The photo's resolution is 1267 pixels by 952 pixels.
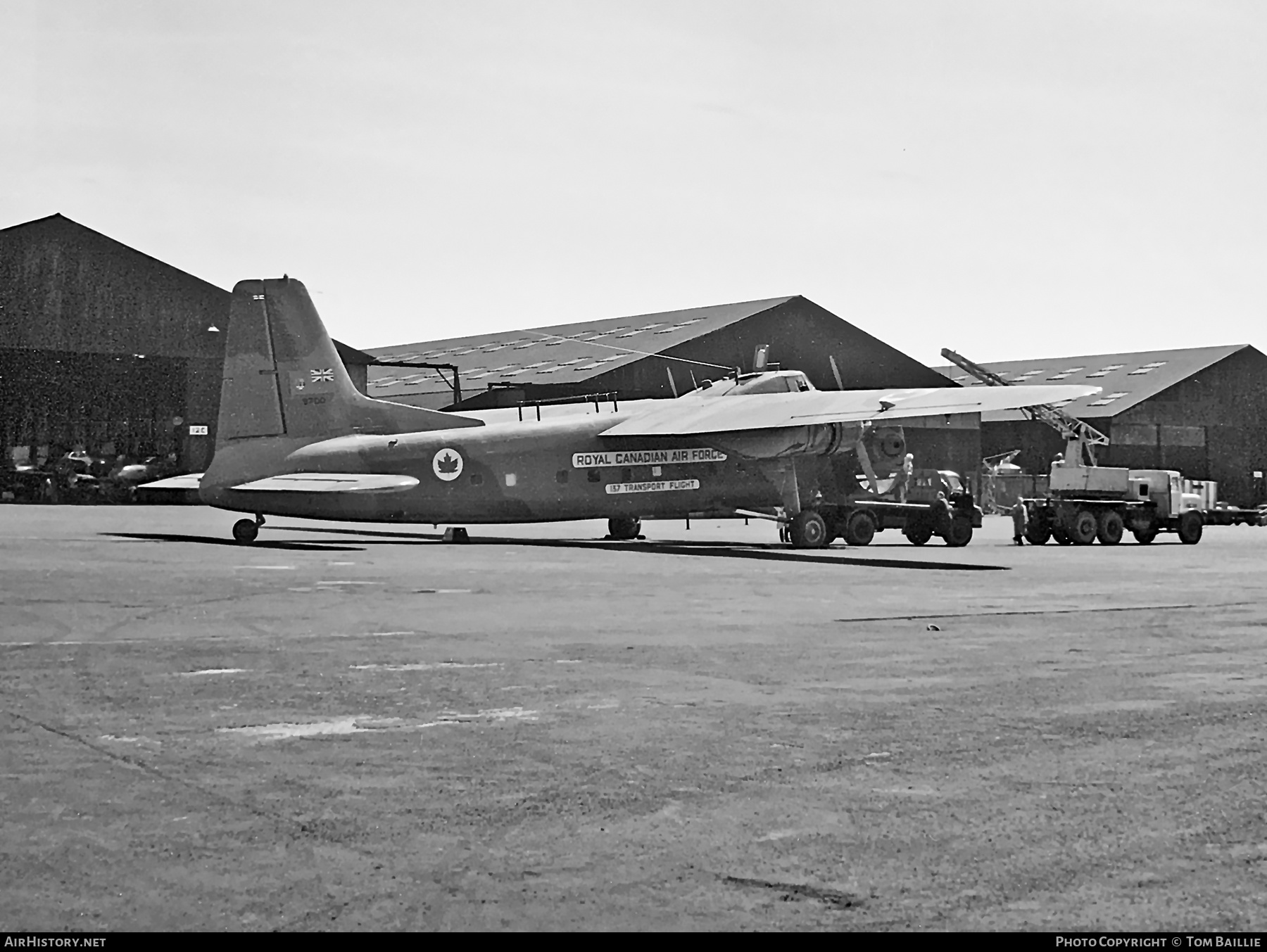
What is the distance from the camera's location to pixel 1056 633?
1414 cm

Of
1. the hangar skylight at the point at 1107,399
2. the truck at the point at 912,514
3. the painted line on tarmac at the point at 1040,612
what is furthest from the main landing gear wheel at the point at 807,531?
the hangar skylight at the point at 1107,399

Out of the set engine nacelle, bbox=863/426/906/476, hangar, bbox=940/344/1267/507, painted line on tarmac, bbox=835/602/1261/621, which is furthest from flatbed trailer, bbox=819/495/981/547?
hangar, bbox=940/344/1267/507

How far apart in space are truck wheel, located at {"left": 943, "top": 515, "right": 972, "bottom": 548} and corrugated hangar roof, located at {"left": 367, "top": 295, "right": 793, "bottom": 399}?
2749 centimetres

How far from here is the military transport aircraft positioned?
31.0 metres

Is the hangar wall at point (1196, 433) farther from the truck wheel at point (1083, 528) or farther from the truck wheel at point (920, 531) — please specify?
the truck wheel at point (920, 531)

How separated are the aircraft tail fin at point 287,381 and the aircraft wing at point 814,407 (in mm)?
4413

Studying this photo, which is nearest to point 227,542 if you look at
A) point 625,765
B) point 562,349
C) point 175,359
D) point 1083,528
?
point 1083,528

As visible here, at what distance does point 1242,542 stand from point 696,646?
3062 cm

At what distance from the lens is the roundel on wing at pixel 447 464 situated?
31062 mm

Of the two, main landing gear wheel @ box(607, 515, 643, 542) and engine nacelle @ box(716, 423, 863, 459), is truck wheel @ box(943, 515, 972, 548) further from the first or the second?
main landing gear wheel @ box(607, 515, 643, 542)

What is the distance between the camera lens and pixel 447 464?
31.1m

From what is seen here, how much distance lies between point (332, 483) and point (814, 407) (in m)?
10.5

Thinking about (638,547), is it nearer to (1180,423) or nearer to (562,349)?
(562,349)

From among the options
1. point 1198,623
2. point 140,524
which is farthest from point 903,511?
point 140,524
